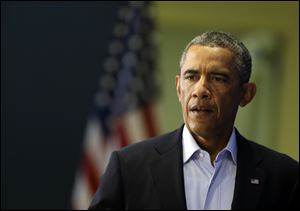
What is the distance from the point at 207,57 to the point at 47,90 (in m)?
1.34

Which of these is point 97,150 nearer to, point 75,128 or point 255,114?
point 75,128

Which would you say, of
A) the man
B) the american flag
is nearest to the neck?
the man

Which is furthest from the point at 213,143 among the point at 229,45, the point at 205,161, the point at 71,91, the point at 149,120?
the point at 71,91

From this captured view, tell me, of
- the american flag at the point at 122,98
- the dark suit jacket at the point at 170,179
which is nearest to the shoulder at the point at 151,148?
the dark suit jacket at the point at 170,179

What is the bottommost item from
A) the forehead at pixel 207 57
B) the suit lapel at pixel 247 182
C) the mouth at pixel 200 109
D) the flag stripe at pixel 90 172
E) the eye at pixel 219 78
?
the flag stripe at pixel 90 172

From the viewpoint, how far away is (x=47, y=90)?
197 cm

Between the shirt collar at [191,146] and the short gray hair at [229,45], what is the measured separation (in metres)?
0.09

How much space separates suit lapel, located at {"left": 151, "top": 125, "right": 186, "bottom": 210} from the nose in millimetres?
78

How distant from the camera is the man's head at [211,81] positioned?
0.71m

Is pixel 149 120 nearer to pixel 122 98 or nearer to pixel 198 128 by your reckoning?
pixel 122 98

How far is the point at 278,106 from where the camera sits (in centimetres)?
260

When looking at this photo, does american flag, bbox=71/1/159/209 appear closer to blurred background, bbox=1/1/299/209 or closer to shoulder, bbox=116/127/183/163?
blurred background, bbox=1/1/299/209

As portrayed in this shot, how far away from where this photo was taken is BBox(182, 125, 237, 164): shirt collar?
72 cm

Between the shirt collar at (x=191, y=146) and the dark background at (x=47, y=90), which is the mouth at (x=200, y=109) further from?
the dark background at (x=47, y=90)
